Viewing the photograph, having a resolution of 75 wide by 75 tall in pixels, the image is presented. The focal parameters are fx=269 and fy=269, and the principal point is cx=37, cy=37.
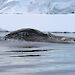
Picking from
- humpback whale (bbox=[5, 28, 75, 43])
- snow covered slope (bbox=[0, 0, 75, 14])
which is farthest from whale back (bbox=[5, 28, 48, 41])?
snow covered slope (bbox=[0, 0, 75, 14])

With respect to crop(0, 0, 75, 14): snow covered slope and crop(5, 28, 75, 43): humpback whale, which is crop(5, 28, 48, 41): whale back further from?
crop(0, 0, 75, 14): snow covered slope

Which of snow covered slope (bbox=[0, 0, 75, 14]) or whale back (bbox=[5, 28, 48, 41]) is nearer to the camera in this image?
whale back (bbox=[5, 28, 48, 41])

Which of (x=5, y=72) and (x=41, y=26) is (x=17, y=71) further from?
(x=41, y=26)

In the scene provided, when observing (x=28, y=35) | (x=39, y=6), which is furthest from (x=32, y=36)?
(x=39, y=6)

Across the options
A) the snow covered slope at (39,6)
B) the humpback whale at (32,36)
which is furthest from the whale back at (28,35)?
the snow covered slope at (39,6)

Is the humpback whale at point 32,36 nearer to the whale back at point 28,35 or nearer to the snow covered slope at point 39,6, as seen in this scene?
the whale back at point 28,35

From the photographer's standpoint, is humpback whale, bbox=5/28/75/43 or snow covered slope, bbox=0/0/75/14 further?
snow covered slope, bbox=0/0/75/14

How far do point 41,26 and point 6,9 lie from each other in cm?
2013

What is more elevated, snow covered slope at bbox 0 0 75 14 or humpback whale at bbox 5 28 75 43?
snow covered slope at bbox 0 0 75 14

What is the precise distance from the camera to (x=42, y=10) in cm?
3331

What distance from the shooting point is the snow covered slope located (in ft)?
102

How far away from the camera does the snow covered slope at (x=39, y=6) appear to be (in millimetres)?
30969

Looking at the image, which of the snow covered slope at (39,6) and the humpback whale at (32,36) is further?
the snow covered slope at (39,6)

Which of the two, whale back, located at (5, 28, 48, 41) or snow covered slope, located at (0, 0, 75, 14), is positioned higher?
snow covered slope, located at (0, 0, 75, 14)
